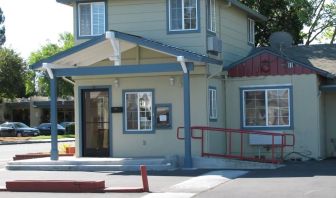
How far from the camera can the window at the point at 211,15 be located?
2164 cm

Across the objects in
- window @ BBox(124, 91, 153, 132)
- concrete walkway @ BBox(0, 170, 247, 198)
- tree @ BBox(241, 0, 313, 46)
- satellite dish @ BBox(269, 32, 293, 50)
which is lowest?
concrete walkway @ BBox(0, 170, 247, 198)

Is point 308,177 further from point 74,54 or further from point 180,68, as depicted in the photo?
point 74,54

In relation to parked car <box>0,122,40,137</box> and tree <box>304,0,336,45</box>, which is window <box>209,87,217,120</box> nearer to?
tree <box>304,0,336,45</box>

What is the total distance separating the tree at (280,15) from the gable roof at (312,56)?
8.85 m

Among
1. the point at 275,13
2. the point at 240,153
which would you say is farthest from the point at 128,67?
the point at 275,13

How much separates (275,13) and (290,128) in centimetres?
1520

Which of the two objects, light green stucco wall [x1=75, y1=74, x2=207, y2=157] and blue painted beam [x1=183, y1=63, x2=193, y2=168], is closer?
blue painted beam [x1=183, y1=63, x2=193, y2=168]

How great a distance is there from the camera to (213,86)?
21.7 metres

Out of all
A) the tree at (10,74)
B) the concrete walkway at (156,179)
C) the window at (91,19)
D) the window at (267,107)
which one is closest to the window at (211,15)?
the window at (267,107)

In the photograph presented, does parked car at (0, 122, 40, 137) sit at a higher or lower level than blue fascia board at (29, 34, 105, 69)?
lower

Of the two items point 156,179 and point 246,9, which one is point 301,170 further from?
point 246,9

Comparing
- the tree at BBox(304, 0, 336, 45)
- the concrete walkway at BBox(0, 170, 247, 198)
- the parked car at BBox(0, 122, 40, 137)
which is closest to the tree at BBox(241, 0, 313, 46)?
the tree at BBox(304, 0, 336, 45)

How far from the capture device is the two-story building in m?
20.9

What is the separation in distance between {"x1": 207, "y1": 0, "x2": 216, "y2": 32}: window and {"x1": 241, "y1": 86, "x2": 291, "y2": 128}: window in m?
2.55
